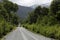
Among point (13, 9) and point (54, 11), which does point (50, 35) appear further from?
point (13, 9)

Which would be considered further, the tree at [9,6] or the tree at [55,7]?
→ the tree at [9,6]

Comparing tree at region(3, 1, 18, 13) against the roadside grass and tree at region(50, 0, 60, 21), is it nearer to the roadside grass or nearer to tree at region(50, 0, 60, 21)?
tree at region(50, 0, 60, 21)

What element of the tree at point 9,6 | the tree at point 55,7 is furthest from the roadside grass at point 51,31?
the tree at point 9,6

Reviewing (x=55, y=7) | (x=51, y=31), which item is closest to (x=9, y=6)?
(x=55, y=7)

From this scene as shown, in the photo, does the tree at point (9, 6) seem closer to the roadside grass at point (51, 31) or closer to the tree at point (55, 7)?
the tree at point (55, 7)

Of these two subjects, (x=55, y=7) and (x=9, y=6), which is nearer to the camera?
(x=55, y=7)

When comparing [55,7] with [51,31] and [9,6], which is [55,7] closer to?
[51,31]

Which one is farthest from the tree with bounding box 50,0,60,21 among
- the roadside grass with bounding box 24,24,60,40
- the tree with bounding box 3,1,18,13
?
the tree with bounding box 3,1,18,13

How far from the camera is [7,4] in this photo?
88812 mm

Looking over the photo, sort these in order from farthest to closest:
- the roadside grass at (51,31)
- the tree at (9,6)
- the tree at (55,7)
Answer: the tree at (9,6) → the tree at (55,7) → the roadside grass at (51,31)

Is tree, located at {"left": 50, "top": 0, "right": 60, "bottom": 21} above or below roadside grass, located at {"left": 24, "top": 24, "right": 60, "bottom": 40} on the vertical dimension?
above

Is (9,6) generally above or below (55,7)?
below

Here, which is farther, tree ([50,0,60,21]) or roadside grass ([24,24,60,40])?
tree ([50,0,60,21])

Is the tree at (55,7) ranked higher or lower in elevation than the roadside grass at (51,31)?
higher
